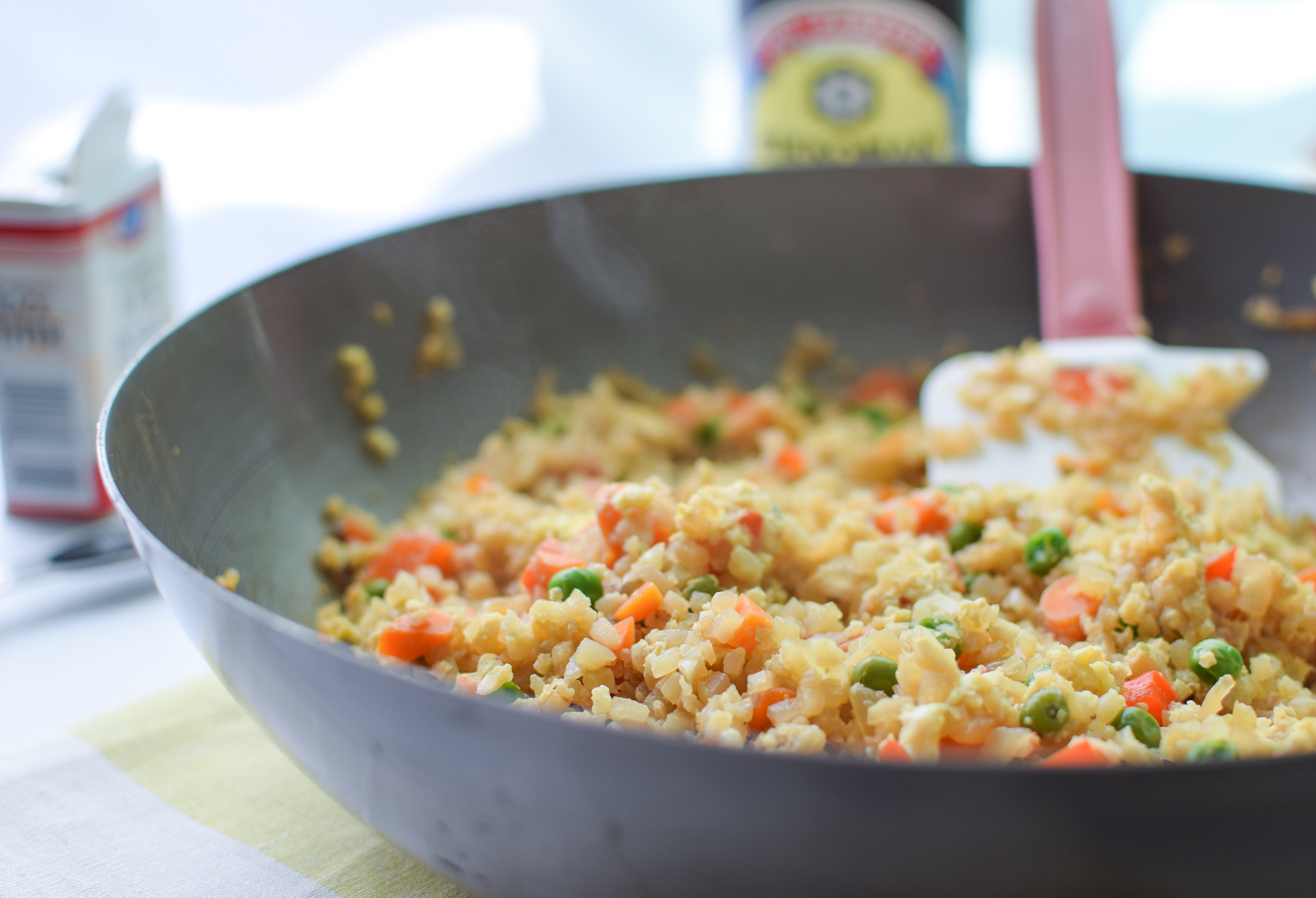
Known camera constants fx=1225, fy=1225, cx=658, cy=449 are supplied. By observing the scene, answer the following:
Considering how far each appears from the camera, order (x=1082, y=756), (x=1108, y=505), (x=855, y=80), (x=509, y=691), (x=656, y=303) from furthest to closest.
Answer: (x=855, y=80) < (x=656, y=303) < (x=1108, y=505) < (x=509, y=691) < (x=1082, y=756)

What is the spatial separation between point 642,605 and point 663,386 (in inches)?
40.0

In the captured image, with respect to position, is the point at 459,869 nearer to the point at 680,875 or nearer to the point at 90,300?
the point at 680,875

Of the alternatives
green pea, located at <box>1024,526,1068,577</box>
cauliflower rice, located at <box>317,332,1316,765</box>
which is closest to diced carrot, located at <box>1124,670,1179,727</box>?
cauliflower rice, located at <box>317,332,1316,765</box>

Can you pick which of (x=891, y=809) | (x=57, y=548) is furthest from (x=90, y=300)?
(x=891, y=809)

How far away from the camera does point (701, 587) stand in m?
1.39

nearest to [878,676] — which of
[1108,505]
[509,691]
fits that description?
[509,691]

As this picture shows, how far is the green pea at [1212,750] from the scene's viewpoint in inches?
41.3

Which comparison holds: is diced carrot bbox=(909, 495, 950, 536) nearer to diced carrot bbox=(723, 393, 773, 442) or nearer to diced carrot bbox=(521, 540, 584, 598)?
diced carrot bbox=(521, 540, 584, 598)

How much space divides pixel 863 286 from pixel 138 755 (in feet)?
5.00

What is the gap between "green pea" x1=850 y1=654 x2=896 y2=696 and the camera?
1.15 meters

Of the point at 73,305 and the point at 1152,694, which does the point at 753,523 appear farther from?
the point at 73,305

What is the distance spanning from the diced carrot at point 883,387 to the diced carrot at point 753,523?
0.95m

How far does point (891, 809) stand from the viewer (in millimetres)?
782

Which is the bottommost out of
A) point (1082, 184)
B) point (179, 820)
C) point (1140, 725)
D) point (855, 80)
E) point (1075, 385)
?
point (179, 820)
